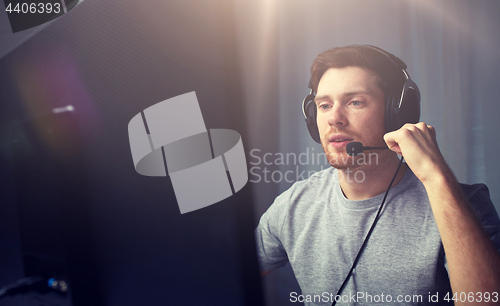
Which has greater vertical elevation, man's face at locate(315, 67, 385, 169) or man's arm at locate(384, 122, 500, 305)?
man's face at locate(315, 67, 385, 169)

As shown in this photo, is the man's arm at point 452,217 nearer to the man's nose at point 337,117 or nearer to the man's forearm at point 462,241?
the man's forearm at point 462,241

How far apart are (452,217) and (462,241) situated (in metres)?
0.05

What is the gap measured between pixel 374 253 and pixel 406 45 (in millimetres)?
494

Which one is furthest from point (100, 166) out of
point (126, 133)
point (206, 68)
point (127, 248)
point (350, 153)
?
point (350, 153)

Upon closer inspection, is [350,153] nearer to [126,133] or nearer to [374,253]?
[374,253]

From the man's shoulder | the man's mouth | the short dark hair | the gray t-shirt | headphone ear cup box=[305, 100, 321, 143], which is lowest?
the gray t-shirt

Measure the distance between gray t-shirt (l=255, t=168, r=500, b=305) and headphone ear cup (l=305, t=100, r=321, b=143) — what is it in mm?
101

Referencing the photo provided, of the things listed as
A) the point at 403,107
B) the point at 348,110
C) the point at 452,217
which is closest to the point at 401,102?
the point at 403,107

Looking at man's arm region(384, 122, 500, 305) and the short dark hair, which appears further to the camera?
the short dark hair

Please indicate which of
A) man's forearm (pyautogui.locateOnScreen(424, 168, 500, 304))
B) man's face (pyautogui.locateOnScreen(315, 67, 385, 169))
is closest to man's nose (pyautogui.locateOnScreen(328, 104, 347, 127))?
man's face (pyautogui.locateOnScreen(315, 67, 385, 169))

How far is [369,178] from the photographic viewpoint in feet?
2.22

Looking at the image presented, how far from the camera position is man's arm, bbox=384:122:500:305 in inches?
21.0

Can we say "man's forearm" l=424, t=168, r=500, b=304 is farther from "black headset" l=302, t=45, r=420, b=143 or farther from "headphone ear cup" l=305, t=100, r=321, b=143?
"headphone ear cup" l=305, t=100, r=321, b=143

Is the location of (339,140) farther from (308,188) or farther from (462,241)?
(462,241)
